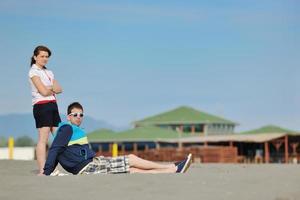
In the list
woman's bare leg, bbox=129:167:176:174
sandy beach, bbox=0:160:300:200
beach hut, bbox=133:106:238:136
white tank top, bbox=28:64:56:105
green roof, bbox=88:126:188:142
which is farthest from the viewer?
beach hut, bbox=133:106:238:136

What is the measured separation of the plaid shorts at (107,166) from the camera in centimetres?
805

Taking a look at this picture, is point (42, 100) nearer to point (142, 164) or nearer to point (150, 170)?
point (142, 164)

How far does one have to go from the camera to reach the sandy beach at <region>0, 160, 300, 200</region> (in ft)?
20.2

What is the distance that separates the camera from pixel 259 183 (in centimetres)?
704

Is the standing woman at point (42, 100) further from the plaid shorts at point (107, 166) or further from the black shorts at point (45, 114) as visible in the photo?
the plaid shorts at point (107, 166)

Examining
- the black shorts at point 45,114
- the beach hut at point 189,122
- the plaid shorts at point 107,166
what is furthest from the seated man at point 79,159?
the beach hut at point 189,122

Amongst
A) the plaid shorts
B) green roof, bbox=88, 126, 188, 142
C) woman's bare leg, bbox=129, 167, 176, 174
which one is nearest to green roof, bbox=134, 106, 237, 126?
green roof, bbox=88, 126, 188, 142

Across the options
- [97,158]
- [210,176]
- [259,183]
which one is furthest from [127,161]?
[259,183]

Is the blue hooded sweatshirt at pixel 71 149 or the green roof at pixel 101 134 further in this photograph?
the green roof at pixel 101 134

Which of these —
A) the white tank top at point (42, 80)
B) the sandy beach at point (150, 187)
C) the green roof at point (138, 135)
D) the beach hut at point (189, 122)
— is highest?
the beach hut at point (189, 122)

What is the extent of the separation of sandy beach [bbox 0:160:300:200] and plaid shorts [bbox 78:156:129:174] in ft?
2.06

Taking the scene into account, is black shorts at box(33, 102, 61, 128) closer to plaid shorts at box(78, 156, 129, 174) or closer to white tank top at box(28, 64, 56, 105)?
white tank top at box(28, 64, 56, 105)

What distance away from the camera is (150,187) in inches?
260

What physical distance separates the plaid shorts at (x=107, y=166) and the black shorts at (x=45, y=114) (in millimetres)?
1231
